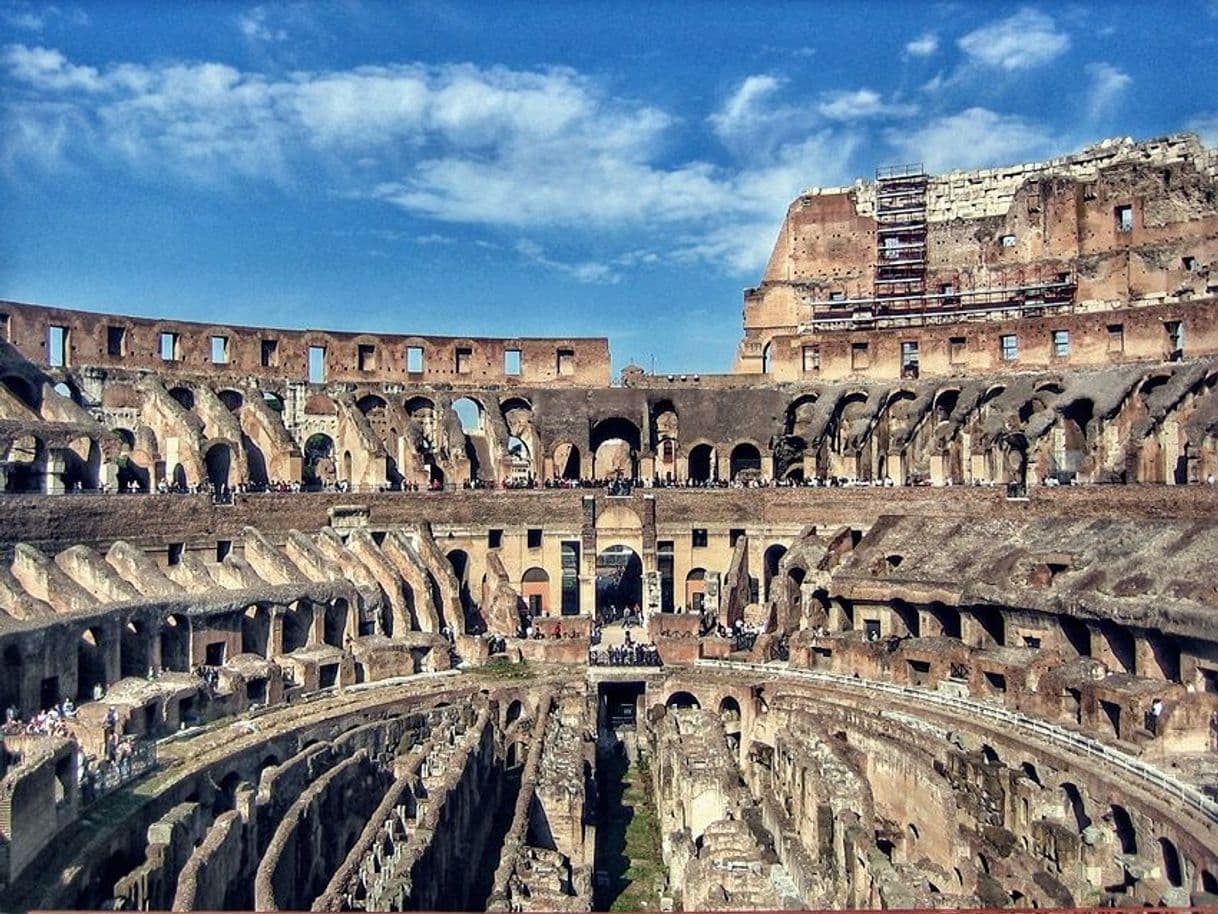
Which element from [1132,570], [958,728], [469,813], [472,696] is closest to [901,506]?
[1132,570]

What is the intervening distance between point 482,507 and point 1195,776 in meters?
27.4

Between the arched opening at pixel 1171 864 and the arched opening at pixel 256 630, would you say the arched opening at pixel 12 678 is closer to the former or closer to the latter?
the arched opening at pixel 256 630

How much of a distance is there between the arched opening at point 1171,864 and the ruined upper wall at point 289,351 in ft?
116

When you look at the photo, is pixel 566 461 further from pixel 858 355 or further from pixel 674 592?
pixel 858 355

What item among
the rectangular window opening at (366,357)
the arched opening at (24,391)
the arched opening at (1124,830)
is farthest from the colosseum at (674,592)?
the arched opening at (24,391)

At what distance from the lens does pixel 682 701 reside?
36062 millimetres

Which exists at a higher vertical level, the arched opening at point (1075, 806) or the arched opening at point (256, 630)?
the arched opening at point (256, 630)

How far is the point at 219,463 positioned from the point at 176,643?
14.7 m

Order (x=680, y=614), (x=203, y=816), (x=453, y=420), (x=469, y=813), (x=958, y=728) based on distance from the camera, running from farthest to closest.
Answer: (x=453, y=420) < (x=680, y=614) < (x=958, y=728) < (x=469, y=813) < (x=203, y=816)

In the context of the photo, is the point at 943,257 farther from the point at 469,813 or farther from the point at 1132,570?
the point at 469,813

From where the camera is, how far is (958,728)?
94.7ft

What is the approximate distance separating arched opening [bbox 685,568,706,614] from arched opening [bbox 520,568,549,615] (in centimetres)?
541

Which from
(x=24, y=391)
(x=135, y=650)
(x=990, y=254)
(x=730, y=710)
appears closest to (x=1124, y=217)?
(x=990, y=254)

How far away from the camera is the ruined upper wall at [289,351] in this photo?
43.6 meters
